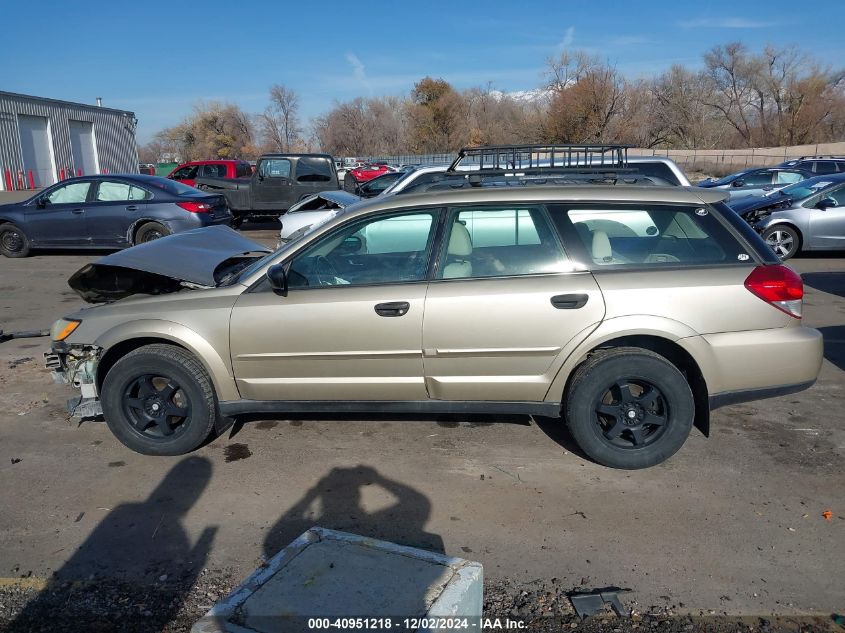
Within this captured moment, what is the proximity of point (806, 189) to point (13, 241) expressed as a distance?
14967 mm

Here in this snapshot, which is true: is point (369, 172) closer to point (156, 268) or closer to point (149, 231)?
point (149, 231)

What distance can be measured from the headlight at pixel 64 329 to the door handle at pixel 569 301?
310cm

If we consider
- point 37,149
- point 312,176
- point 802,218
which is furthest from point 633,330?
point 37,149

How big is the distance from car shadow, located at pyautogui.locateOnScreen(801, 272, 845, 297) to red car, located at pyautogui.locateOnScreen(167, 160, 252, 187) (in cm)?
1462

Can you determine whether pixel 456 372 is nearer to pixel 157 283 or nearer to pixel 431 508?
pixel 431 508

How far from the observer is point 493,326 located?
13.3 feet

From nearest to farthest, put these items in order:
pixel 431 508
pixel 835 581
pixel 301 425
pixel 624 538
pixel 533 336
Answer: pixel 835 581, pixel 624 538, pixel 431 508, pixel 533 336, pixel 301 425

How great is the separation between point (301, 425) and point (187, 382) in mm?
1008

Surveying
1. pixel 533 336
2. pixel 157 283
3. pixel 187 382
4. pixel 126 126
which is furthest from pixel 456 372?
pixel 126 126

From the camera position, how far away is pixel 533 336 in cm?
405

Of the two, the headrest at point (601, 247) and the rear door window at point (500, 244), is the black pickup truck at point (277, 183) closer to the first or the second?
the rear door window at point (500, 244)

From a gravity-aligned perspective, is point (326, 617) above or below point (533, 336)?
below

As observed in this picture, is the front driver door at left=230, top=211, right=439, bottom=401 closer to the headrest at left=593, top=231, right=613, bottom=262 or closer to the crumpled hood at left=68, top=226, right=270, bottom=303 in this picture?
the crumpled hood at left=68, top=226, right=270, bottom=303

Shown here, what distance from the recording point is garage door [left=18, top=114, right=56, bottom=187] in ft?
112
